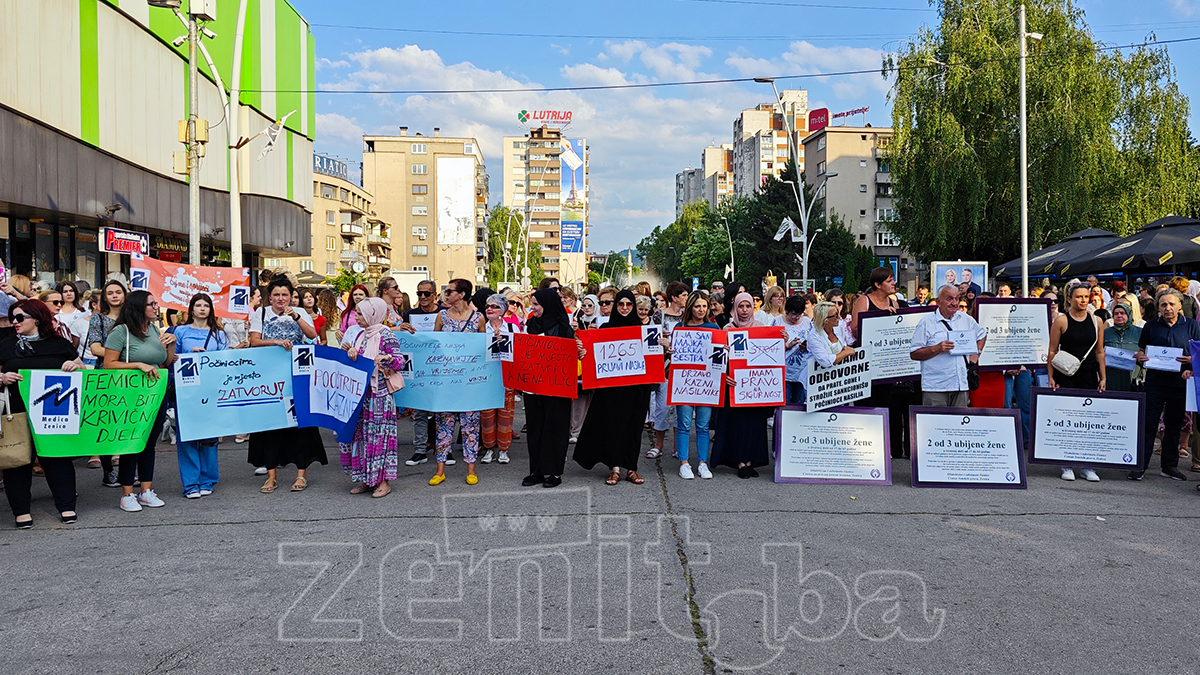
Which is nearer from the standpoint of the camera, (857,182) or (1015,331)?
(1015,331)

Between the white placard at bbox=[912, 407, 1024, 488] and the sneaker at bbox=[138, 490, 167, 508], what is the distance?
6780mm

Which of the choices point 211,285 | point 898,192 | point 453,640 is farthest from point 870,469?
point 898,192

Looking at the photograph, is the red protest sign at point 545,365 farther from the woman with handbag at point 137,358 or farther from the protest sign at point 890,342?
the woman with handbag at point 137,358

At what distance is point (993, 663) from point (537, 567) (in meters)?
2.75

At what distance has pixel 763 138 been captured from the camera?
430 feet

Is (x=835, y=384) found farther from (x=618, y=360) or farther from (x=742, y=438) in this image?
(x=618, y=360)

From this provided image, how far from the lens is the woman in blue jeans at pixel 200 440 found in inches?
320

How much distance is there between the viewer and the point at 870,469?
8648 millimetres

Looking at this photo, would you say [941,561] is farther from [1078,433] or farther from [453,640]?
[1078,433]

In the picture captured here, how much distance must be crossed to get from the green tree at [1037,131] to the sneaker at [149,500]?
1159 inches

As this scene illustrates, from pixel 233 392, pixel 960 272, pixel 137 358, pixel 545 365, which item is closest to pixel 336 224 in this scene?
pixel 960 272

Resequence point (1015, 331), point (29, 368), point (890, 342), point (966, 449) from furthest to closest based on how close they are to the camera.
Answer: point (1015, 331) < point (890, 342) < point (966, 449) < point (29, 368)

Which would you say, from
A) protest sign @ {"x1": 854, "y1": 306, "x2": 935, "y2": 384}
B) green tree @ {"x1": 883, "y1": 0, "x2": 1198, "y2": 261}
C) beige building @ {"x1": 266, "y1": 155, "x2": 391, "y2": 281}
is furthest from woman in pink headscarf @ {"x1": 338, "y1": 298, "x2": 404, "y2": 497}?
beige building @ {"x1": 266, "y1": 155, "x2": 391, "y2": 281}

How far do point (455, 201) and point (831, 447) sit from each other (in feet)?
277
